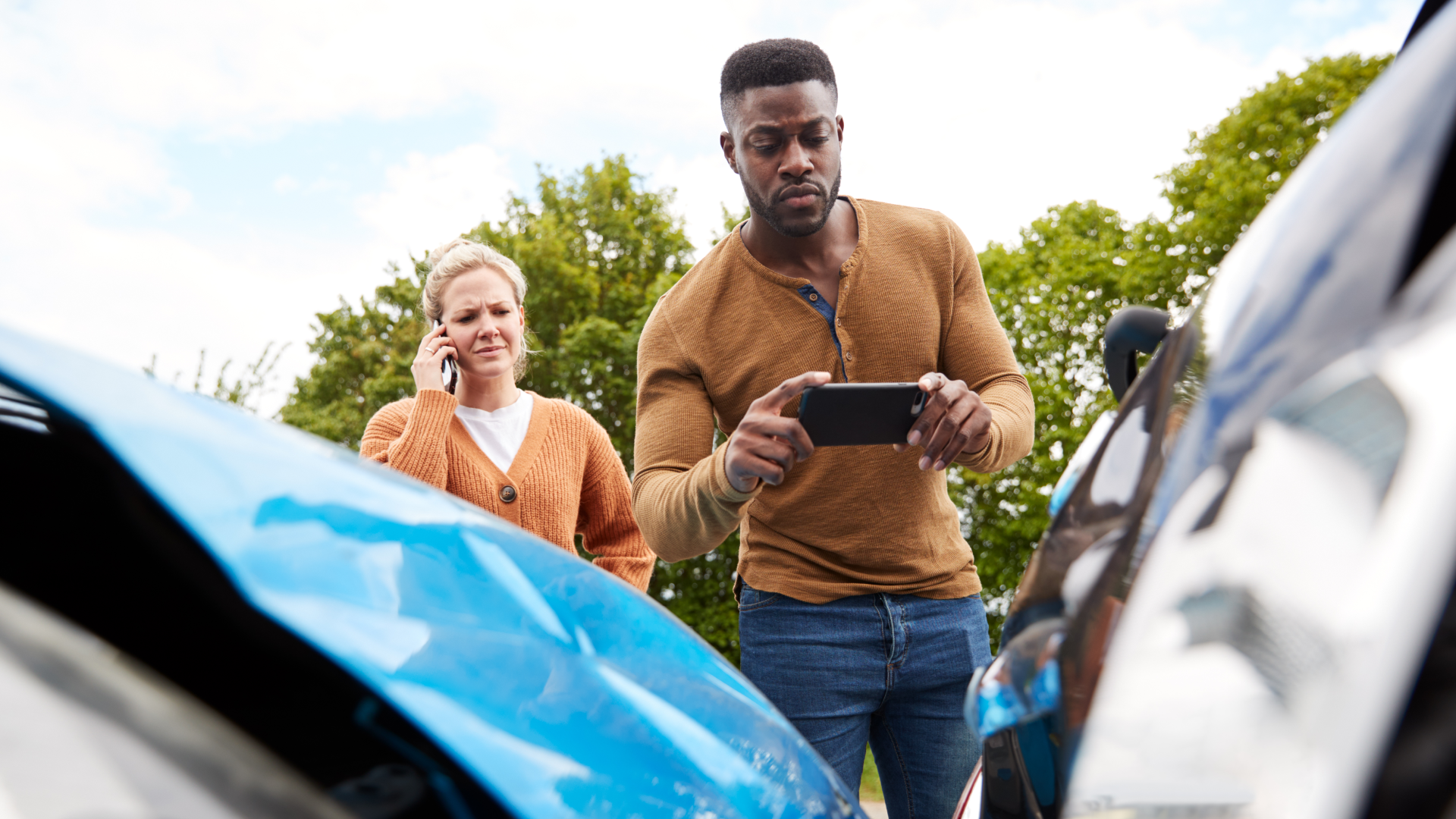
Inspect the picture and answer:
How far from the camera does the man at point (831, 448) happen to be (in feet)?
7.67

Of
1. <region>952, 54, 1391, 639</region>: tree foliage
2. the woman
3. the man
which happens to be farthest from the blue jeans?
<region>952, 54, 1391, 639</region>: tree foliage

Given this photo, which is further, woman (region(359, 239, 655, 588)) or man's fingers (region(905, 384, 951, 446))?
woman (region(359, 239, 655, 588))

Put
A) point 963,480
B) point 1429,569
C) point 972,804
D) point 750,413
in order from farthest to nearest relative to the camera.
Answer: point 963,480 → point 750,413 → point 972,804 → point 1429,569

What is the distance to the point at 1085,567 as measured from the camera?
2.46ft

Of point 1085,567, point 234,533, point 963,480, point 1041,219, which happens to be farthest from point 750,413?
point 1041,219

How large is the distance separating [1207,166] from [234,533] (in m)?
18.9

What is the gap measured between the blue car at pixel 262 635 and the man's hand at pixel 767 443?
1.23 meters

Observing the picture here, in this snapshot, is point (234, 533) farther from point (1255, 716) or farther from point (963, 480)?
point (963, 480)

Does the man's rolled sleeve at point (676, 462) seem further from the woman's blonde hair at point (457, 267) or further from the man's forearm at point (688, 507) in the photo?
the woman's blonde hair at point (457, 267)

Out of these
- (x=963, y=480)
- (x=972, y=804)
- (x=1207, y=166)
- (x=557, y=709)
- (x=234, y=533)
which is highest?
(x=1207, y=166)

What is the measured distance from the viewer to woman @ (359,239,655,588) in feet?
10.8

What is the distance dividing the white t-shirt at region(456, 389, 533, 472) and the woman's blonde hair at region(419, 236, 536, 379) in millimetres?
460

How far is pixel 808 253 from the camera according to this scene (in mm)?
2590

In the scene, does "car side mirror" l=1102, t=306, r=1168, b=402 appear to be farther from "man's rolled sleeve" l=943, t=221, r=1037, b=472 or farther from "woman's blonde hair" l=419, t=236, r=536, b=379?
"woman's blonde hair" l=419, t=236, r=536, b=379
